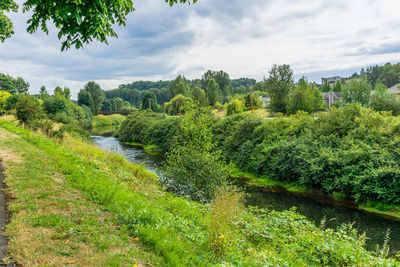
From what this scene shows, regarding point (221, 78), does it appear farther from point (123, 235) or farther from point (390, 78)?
point (123, 235)

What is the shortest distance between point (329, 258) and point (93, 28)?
6.47m

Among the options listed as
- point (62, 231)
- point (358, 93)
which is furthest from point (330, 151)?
point (358, 93)

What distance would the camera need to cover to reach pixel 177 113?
63000 millimetres

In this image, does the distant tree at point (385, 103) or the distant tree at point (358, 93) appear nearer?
the distant tree at point (385, 103)

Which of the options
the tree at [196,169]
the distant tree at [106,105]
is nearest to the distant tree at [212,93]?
the tree at [196,169]

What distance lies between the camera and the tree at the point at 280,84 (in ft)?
109

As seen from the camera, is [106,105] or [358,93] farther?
[106,105]

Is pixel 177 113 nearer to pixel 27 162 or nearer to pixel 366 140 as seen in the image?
pixel 366 140

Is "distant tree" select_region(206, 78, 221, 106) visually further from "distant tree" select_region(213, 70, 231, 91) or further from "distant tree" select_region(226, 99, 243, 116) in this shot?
"distant tree" select_region(213, 70, 231, 91)

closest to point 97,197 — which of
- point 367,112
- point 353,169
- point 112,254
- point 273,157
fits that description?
point 112,254

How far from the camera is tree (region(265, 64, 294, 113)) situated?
33312 mm

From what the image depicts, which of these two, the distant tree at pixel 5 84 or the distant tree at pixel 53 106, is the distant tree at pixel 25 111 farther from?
the distant tree at pixel 5 84

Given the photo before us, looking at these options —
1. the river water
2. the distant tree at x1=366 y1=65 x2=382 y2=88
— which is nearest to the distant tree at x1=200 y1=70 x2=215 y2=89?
the distant tree at x1=366 y1=65 x2=382 y2=88

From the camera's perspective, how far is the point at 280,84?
110 ft
